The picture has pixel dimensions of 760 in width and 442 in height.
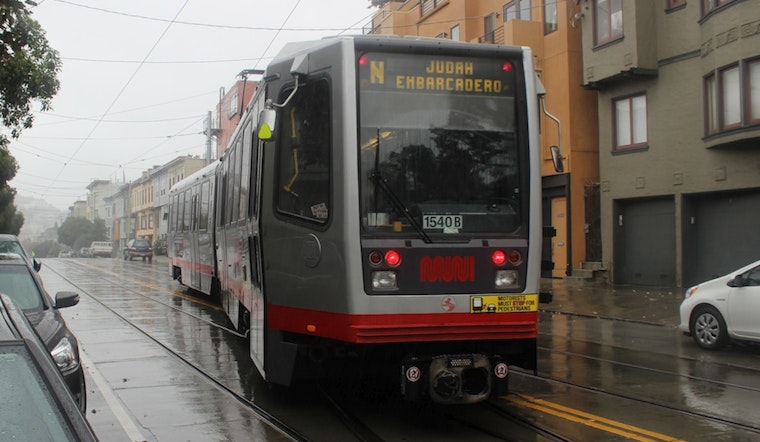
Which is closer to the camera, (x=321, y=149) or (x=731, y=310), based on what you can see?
(x=321, y=149)

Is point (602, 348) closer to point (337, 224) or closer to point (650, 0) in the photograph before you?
point (337, 224)

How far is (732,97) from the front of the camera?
687 inches

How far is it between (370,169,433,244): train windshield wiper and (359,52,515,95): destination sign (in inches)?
32.0

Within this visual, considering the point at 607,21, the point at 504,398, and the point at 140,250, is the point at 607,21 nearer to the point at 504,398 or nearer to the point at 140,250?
the point at 504,398

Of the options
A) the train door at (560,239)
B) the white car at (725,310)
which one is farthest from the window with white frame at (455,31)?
the white car at (725,310)

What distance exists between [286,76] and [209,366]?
15.3ft

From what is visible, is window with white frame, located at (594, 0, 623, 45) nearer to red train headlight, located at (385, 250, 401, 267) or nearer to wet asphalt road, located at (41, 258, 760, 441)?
wet asphalt road, located at (41, 258, 760, 441)

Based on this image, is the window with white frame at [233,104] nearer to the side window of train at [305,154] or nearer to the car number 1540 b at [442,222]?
the side window of train at [305,154]

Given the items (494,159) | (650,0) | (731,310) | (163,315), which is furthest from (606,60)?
(494,159)

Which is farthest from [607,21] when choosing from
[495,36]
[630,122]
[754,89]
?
[754,89]

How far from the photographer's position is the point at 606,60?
21281 millimetres

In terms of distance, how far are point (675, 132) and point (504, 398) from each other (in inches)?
583

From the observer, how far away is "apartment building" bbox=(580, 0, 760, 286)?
17250 millimetres

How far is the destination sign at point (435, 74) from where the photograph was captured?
609cm
